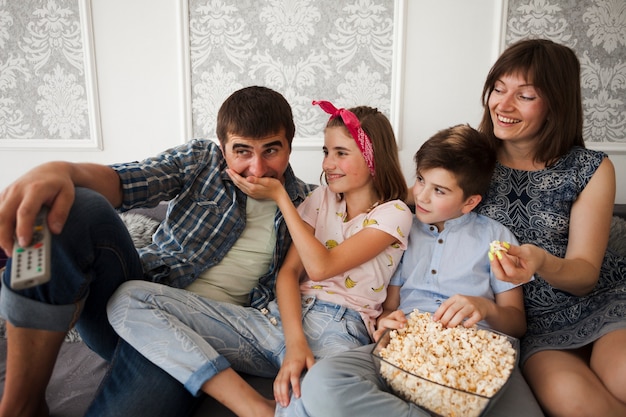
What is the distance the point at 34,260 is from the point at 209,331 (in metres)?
0.46

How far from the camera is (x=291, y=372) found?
3.48 ft

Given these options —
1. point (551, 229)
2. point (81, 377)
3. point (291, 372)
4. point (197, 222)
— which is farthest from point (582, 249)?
point (81, 377)

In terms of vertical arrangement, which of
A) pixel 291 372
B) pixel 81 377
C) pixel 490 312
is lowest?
pixel 81 377

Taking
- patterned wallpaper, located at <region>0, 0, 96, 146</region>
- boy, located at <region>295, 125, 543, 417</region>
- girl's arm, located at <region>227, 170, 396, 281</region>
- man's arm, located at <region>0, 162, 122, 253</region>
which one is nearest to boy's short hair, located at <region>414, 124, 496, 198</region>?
boy, located at <region>295, 125, 543, 417</region>

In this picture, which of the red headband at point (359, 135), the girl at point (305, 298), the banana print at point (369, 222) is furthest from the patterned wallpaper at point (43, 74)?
the banana print at point (369, 222)

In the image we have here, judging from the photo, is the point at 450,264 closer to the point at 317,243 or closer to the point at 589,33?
the point at 317,243

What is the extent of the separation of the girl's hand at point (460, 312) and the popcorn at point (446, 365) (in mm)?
17

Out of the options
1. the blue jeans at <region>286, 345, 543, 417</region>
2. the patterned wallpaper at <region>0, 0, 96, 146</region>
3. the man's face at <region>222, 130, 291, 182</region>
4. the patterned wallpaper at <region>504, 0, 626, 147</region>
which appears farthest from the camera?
the patterned wallpaper at <region>0, 0, 96, 146</region>

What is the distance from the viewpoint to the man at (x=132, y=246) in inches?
36.5

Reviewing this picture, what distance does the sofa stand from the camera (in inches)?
44.0

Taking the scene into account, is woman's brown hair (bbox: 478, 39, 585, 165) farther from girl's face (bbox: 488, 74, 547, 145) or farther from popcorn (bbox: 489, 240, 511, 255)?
popcorn (bbox: 489, 240, 511, 255)

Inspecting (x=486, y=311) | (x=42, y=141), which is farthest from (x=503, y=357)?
(x=42, y=141)

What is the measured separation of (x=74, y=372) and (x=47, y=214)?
0.59 m

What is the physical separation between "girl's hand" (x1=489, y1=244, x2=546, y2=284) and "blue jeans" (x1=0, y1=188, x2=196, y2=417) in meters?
0.80
